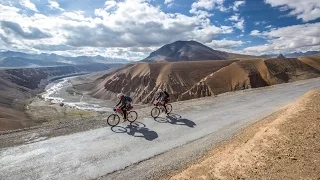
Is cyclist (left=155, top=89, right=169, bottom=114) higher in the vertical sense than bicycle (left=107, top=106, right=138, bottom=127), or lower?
higher

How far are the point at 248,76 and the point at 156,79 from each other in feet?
184

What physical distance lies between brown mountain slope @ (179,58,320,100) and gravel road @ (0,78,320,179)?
59892 mm

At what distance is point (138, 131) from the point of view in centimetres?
1739

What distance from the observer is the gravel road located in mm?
11795

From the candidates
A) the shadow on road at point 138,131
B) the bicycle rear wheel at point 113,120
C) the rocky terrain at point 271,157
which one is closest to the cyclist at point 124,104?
the bicycle rear wheel at point 113,120

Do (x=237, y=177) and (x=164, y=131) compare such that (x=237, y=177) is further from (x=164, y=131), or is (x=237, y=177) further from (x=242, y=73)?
(x=242, y=73)

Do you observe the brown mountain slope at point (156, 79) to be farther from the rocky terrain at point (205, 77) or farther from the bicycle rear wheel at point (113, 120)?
the bicycle rear wheel at point (113, 120)

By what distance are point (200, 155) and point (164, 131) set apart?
4231mm

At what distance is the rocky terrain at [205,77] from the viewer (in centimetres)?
8225

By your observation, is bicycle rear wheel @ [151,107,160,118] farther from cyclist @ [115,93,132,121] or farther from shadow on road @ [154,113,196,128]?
cyclist @ [115,93,132,121]

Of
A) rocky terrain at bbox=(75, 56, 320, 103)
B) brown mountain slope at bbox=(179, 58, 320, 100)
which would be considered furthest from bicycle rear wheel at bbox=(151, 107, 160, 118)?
brown mountain slope at bbox=(179, 58, 320, 100)

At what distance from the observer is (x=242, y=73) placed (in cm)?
8581

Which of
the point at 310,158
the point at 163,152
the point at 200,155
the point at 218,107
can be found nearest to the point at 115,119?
the point at 163,152

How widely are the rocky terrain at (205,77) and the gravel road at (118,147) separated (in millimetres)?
59807
